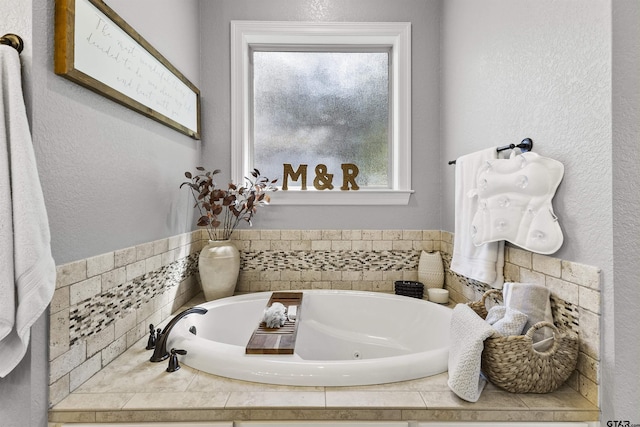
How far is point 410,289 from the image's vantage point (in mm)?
2043

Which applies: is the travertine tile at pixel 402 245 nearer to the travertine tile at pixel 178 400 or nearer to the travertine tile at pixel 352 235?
the travertine tile at pixel 352 235

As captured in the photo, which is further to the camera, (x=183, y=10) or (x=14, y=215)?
(x=183, y=10)

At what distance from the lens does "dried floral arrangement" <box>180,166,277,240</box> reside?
189 cm

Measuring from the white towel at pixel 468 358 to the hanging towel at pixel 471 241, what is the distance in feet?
1.41

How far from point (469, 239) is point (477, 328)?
657 mm

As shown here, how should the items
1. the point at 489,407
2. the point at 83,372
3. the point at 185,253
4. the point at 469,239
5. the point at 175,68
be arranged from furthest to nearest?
the point at 185,253 → the point at 175,68 → the point at 469,239 → the point at 83,372 → the point at 489,407

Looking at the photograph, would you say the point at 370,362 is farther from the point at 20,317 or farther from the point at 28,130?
the point at 28,130

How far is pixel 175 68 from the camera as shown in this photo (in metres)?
1.78

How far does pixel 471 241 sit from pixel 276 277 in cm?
122

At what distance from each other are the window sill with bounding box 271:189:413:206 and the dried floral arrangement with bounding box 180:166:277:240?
0.11m

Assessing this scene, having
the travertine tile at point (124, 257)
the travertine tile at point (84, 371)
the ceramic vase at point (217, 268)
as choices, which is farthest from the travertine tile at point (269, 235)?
the travertine tile at point (84, 371)

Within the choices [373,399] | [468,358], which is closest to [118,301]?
[373,399]

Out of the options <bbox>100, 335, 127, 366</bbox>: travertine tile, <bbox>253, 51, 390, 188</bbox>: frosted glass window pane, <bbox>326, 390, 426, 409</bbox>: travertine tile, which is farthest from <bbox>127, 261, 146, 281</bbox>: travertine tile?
<bbox>253, 51, 390, 188</bbox>: frosted glass window pane

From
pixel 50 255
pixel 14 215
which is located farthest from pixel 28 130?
pixel 50 255
